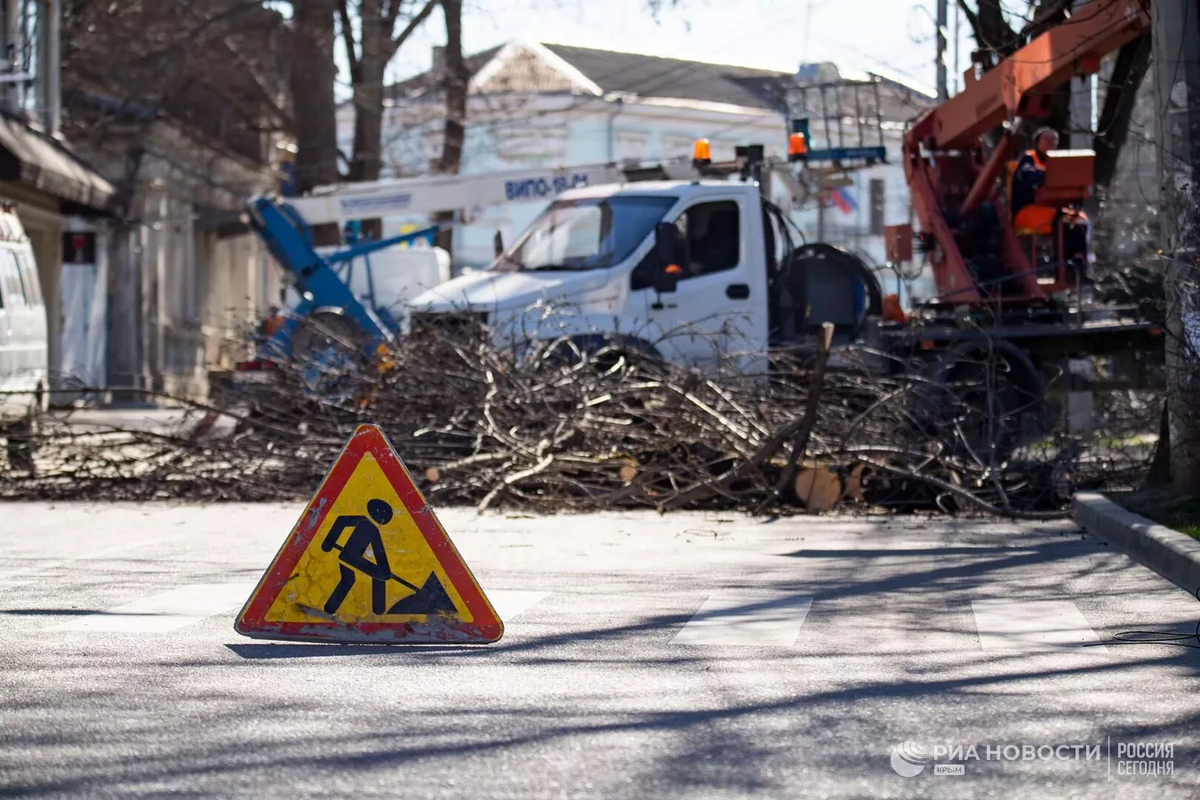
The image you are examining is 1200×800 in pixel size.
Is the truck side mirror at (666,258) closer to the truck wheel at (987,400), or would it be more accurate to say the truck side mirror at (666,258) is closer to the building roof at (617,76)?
the truck wheel at (987,400)

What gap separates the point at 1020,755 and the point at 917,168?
14.0 m

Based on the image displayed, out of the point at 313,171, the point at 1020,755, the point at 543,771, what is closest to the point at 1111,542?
the point at 1020,755

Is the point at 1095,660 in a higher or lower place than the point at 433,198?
lower

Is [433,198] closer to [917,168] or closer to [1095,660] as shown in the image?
[917,168]

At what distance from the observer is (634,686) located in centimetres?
601

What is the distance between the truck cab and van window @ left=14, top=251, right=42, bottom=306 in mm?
3915

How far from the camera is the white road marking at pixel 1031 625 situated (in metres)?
7.07

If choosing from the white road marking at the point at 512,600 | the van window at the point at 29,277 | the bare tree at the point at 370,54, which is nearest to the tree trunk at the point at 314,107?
the bare tree at the point at 370,54

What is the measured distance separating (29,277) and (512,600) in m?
11.1

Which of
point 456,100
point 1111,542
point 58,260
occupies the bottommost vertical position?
point 1111,542

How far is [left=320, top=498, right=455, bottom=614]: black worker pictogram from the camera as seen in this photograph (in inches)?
269

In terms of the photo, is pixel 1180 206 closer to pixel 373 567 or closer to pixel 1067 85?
pixel 373 567

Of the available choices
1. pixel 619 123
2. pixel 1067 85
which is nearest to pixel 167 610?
pixel 1067 85

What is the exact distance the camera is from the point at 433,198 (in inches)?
939
